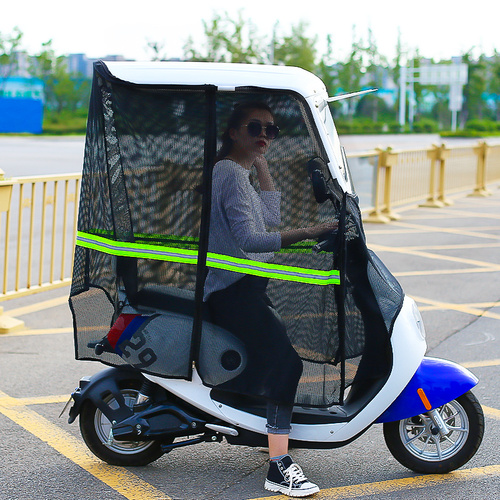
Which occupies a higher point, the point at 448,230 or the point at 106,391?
the point at 448,230

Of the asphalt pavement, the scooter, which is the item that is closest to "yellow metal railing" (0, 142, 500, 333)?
the asphalt pavement

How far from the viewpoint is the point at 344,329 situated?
10.4 feet

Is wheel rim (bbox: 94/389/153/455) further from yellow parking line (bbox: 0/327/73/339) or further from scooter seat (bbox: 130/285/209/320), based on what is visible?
yellow parking line (bbox: 0/327/73/339)

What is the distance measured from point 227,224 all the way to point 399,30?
78196 millimetres

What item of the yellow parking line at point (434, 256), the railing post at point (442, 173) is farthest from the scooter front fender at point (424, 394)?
the railing post at point (442, 173)

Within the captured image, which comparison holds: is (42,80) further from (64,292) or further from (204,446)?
(204,446)

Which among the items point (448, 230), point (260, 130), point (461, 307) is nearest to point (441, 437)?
point (260, 130)

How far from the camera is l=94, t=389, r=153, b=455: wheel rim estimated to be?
11.3ft

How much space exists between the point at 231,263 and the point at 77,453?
1.33 metres

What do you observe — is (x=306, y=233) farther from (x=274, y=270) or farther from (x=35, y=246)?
(x=35, y=246)

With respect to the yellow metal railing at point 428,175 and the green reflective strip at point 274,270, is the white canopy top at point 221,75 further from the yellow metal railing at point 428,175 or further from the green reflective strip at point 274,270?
the yellow metal railing at point 428,175

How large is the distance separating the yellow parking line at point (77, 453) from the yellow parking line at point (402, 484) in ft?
1.78

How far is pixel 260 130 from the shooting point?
308 centimetres

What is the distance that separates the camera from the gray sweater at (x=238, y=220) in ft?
10.2
